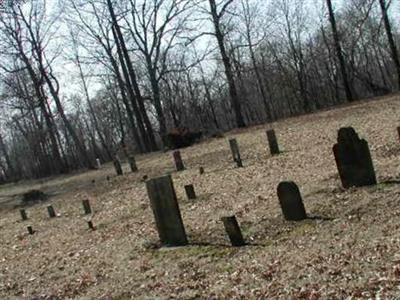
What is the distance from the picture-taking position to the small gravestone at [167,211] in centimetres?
1051

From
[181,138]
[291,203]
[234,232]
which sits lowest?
[234,232]

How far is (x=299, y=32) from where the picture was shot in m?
60.2

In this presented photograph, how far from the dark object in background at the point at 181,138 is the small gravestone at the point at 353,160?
64.6 ft

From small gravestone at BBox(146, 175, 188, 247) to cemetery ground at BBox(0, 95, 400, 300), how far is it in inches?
10.2

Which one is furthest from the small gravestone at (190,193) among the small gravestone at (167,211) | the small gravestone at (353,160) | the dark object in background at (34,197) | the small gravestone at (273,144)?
the dark object in background at (34,197)

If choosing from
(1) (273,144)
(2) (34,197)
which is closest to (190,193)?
(1) (273,144)

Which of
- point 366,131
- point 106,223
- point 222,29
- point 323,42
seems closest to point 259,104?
point 323,42

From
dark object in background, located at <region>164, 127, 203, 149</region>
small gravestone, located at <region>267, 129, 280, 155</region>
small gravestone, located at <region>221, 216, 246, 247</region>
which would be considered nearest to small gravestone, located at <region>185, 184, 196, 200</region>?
small gravestone, located at <region>267, 129, 280, 155</region>

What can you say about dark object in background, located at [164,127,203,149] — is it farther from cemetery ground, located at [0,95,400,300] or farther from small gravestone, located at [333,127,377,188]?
small gravestone, located at [333,127,377,188]

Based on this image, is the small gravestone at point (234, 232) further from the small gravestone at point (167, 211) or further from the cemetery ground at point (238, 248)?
the small gravestone at point (167, 211)

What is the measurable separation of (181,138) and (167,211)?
20452 millimetres

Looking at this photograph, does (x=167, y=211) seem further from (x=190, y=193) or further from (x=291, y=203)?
(x=190, y=193)

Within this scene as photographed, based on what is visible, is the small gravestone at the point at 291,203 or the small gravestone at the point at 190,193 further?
the small gravestone at the point at 190,193

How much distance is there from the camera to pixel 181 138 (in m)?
31.0
